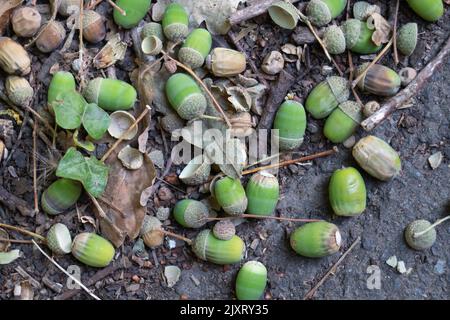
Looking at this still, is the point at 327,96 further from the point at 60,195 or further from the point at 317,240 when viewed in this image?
the point at 60,195

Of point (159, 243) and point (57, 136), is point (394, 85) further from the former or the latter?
point (57, 136)

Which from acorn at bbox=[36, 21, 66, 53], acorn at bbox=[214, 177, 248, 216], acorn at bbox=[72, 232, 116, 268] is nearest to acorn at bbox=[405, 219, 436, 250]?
acorn at bbox=[214, 177, 248, 216]

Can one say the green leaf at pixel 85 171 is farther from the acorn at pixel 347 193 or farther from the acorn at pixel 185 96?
the acorn at pixel 347 193

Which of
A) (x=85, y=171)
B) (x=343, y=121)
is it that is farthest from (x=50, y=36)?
(x=343, y=121)

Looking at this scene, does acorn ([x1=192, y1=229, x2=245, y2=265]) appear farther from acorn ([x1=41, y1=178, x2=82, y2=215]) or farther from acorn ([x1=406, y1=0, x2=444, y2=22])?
acorn ([x1=406, y1=0, x2=444, y2=22])

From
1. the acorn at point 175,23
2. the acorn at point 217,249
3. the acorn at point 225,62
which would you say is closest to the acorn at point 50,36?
the acorn at point 175,23
